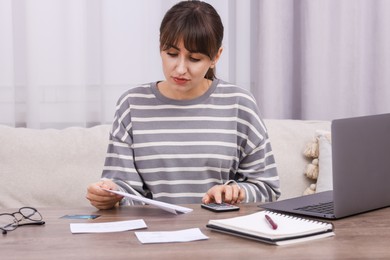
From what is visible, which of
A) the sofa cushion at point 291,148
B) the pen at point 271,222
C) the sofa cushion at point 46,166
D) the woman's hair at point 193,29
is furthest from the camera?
the sofa cushion at point 291,148

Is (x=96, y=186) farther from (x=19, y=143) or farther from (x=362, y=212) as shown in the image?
(x=19, y=143)

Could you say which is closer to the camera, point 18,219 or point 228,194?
point 18,219

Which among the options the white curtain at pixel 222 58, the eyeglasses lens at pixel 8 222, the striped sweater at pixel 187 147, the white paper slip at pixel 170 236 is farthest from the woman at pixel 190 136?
the white curtain at pixel 222 58

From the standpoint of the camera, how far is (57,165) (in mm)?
2428

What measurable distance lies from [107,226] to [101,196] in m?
0.17

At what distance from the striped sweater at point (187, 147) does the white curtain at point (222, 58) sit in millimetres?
757

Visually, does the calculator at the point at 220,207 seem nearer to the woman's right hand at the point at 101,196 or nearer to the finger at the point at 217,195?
the finger at the point at 217,195

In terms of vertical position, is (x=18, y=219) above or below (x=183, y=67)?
below

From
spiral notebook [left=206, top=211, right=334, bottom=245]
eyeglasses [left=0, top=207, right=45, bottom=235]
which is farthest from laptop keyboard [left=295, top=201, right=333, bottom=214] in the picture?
eyeglasses [left=0, top=207, right=45, bottom=235]

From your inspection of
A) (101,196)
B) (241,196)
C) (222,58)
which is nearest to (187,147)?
(241,196)

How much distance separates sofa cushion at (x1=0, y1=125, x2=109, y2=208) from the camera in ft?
7.80

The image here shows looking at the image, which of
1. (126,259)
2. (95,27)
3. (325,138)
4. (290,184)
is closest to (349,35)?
(325,138)

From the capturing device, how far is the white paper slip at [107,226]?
1.41m

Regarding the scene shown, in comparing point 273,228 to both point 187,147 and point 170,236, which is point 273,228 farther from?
point 187,147
